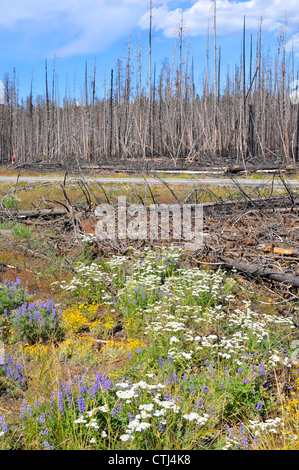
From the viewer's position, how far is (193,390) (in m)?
2.80

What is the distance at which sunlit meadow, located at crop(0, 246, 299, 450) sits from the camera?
247 centimetres

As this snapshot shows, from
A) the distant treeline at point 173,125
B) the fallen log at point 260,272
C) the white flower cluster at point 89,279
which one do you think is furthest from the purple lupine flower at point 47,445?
the distant treeline at point 173,125

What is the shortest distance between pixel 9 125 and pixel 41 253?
94.7 ft

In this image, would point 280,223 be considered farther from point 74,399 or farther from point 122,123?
point 122,123

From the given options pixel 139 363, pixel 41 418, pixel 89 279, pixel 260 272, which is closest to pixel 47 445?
pixel 41 418

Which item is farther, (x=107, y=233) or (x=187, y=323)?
(x=107, y=233)

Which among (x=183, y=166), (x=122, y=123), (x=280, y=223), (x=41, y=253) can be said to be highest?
(x=122, y=123)

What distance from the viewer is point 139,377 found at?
312 cm

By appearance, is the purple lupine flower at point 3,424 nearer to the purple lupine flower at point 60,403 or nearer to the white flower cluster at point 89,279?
the purple lupine flower at point 60,403

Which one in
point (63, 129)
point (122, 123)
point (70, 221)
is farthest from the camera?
point (63, 129)

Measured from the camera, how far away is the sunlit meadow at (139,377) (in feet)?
8.12

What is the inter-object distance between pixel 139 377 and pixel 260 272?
2851mm

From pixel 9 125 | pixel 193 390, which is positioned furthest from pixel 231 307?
pixel 9 125

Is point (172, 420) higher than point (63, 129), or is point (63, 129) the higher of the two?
point (63, 129)
